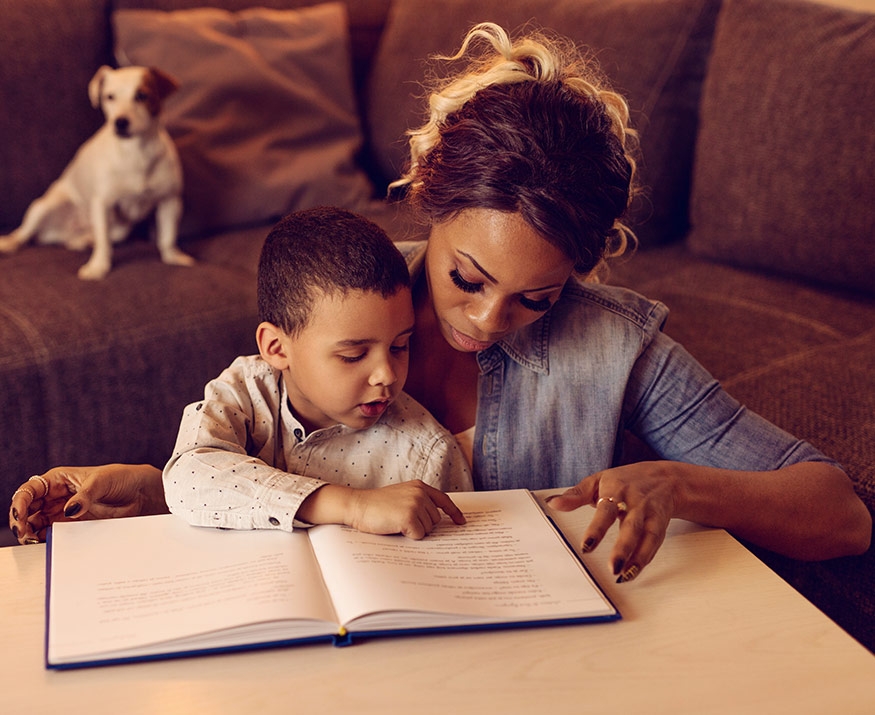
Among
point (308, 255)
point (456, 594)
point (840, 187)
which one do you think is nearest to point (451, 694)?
point (456, 594)

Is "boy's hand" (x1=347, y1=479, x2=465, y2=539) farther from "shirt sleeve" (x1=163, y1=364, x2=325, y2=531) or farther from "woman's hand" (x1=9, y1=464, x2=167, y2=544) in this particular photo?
"woman's hand" (x1=9, y1=464, x2=167, y2=544)

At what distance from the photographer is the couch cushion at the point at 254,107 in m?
2.27

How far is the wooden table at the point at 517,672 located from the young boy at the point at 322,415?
0.53ft

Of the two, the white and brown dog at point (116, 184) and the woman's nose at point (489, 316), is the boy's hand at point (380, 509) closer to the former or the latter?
the woman's nose at point (489, 316)

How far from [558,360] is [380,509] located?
0.39 metres

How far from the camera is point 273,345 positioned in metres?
1.05

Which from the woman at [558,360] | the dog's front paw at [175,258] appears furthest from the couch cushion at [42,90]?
the woman at [558,360]

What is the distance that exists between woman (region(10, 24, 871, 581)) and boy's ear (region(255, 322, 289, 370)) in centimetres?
18

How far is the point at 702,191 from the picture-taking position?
2.06 meters

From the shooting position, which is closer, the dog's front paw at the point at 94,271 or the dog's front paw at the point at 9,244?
the dog's front paw at the point at 94,271

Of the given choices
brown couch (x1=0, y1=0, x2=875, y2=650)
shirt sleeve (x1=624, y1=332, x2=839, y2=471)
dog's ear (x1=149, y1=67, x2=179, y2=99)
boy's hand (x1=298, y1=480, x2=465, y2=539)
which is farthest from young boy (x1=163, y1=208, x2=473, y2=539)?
Answer: dog's ear (x1=149, y1=67, x2=179, y2=99)

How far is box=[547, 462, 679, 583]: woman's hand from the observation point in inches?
33.4

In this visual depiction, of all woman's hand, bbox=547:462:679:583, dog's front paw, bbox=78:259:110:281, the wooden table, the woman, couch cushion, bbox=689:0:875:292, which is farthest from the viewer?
dog's front paw, bbox=78:259:110:281

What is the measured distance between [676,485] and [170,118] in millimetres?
1757
